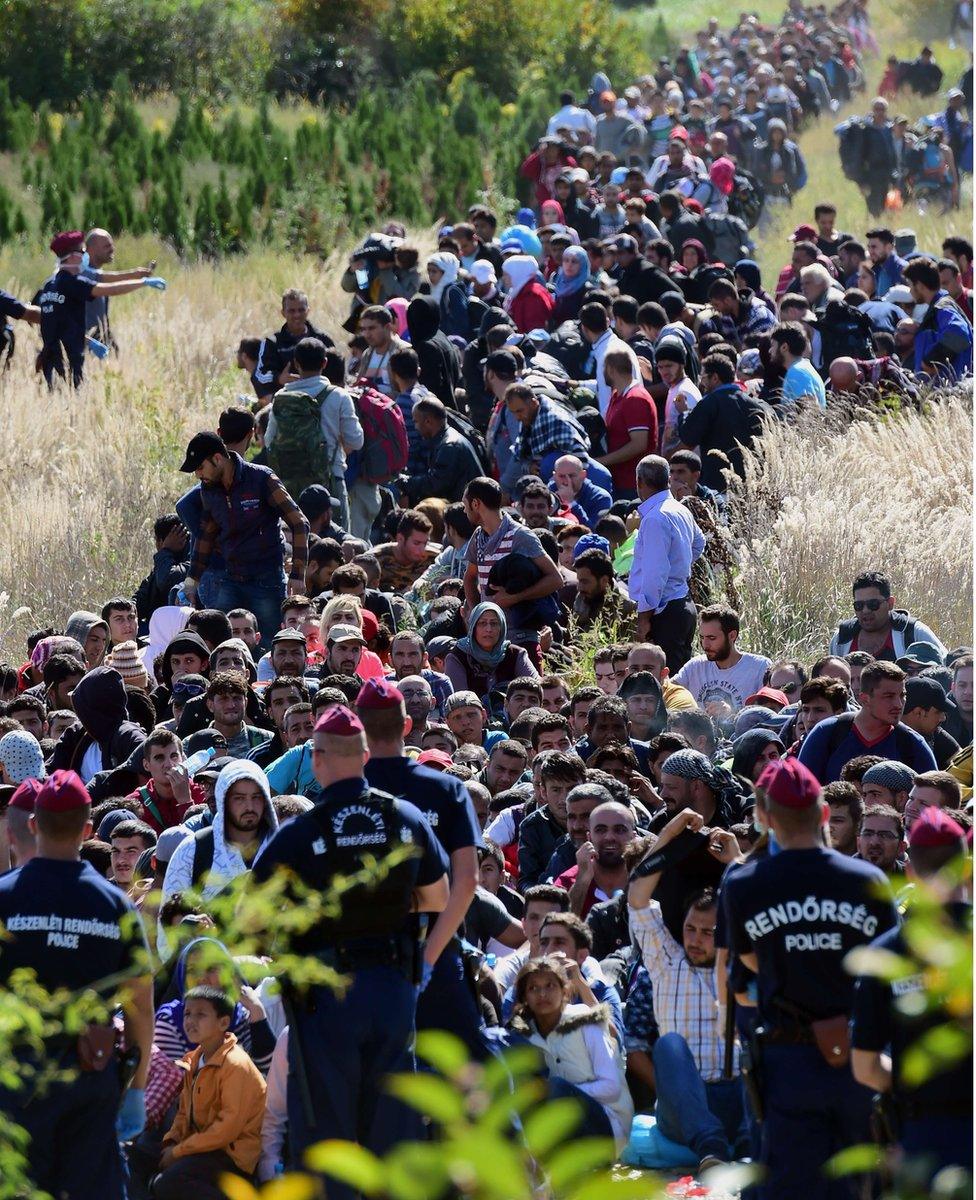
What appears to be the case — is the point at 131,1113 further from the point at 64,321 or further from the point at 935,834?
the point at 64,321

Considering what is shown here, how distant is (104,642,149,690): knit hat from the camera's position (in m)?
12.1

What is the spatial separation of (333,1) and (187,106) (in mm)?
7181

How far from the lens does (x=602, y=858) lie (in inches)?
336

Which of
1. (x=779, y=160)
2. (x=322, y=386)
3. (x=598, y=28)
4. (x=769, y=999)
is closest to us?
(x=769, y=999)

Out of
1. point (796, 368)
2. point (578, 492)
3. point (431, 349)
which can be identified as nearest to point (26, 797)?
point (578, 492)

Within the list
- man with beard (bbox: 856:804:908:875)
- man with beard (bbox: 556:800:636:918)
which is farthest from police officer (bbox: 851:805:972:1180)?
man with beard (bbox: 556:800:636:918)

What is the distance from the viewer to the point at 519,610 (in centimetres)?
1221

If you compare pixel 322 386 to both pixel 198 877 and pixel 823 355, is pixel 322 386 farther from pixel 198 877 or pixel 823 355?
pixel 198 877

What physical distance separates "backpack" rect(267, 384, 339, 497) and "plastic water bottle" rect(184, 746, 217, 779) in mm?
3947

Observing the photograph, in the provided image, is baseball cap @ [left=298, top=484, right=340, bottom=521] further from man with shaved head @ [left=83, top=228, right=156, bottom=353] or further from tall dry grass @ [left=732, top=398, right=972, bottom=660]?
man with shaved head @ [left=83, top=228, right=156, bottom=353]

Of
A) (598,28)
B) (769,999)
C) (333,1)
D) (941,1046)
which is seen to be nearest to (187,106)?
(333,1)

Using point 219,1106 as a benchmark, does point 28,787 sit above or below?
above

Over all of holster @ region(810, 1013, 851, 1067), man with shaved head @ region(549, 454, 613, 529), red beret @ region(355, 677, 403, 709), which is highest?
red beret @ region(355, 677, 403, 709)

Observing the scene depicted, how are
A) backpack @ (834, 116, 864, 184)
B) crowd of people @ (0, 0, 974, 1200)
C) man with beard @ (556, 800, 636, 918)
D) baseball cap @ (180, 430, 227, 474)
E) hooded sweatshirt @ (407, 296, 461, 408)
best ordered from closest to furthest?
crowd of people @ (0, 0, 974, 1200) → man with beard @ (556, 800, 636, 918) → baseball cap @ (180, 430, 227, 474) → hooded sweatshirt @ (407, 296, 461, 408) → backpack @ (834, 116, 864, 184)
